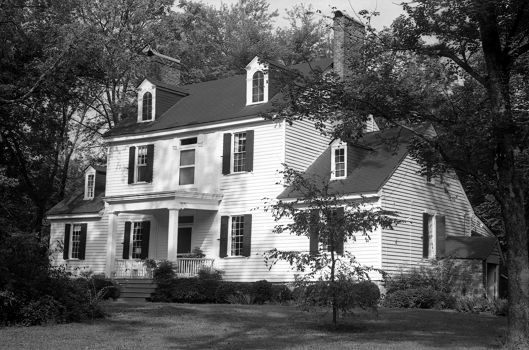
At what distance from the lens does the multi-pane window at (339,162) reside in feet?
87.7

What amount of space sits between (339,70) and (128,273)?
1185 cm


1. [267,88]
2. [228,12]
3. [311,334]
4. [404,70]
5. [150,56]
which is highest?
[228,12]

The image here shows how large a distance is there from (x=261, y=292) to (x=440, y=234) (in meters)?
7.63

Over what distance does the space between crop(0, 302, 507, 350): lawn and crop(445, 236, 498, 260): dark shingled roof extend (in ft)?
22.9

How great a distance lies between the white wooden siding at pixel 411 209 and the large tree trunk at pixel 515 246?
33.8 feet

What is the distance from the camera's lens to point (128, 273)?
29.6 metres

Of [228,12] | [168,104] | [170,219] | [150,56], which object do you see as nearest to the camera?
[170,219]

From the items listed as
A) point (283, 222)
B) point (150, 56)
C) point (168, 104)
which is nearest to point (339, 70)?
point (283, 222)

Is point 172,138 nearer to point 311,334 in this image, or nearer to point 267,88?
point 267,88

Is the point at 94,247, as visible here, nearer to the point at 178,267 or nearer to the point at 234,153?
the point at 178,267

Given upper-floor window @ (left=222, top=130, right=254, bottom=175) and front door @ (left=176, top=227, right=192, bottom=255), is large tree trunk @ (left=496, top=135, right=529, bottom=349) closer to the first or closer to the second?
upper-floor window @ (left=222, top=130, right=254, bottom=175)

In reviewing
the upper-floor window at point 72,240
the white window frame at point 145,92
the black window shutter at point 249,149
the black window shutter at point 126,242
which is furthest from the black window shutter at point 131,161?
the black window shutter at point 249,149

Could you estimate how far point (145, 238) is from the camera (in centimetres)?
3070

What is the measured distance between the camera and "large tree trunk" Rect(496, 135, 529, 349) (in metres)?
12.9
